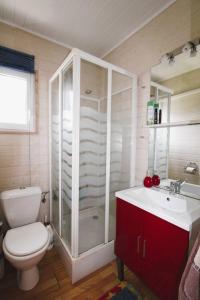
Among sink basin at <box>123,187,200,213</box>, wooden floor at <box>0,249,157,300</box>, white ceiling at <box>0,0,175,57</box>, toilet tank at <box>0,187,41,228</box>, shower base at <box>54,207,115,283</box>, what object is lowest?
wooden floor at <box>0,249,157,300</box>

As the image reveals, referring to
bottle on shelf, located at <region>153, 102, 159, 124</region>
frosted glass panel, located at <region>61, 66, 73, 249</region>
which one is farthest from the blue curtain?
bottle on shelf, located at <region>153, 102, 159, 124</region>

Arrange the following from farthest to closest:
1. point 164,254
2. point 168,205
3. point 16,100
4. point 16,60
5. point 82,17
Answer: point 16,100 < point 16,60 < point 82,17 < point 168,205 < point 164,254

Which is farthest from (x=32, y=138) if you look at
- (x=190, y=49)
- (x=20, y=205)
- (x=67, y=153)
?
(x=190, y=49)

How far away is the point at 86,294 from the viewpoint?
1.32 metres

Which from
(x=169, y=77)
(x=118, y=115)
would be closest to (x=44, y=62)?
(x=118, y=115)

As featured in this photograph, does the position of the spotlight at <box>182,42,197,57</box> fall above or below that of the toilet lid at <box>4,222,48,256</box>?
above

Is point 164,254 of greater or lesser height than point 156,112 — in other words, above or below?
below

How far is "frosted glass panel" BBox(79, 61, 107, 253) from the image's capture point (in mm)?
1474

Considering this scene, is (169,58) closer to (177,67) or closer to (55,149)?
(177,67)

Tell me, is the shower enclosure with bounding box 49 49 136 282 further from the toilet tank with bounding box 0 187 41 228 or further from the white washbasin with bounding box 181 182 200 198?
the white washbasin with bounding box 181 182 200 198

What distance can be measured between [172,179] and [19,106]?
194 centimetres

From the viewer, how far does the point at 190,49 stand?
4.23ft

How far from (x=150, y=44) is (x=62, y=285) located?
2.54 meters

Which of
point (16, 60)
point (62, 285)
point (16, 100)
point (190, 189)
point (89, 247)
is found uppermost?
point (16, 60)
